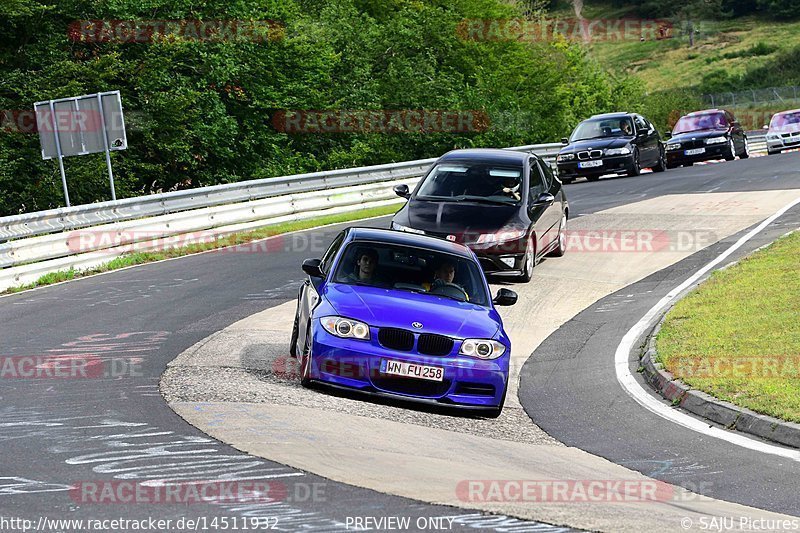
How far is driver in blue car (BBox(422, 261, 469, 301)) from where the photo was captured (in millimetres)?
11031

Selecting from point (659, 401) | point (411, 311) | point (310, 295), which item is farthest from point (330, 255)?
point (659, 401)

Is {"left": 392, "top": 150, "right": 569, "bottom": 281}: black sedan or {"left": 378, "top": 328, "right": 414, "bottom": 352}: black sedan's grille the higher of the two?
{"left": 392, "top": 150, "right": 569, "bottom": 281}: black sedan

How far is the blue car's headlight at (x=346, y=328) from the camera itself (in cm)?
984

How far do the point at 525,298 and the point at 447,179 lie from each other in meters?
2.38

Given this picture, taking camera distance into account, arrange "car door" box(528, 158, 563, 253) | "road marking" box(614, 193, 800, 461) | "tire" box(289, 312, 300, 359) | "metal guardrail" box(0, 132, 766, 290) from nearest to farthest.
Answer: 1. "road marking" box(614, 193, 800, 461)
2. "tire" box(289, 312, 300, 359)
3. "car door" box(528, 158, 563, 253)
4. "metal guardrail" box(0, 132, 766, 290)

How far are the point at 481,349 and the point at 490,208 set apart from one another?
714 cm

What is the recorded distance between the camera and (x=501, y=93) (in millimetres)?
50219

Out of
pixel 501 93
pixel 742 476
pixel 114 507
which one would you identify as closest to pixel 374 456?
pixel 114 507

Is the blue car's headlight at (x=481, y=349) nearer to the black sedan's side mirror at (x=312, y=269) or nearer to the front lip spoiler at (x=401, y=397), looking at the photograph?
the front lip spoiler at (x=401, y=397)

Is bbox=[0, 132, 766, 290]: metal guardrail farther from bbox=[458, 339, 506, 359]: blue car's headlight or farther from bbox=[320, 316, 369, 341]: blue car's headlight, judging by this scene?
A: bbox=[458, 339, 506, 359]: blue car's headlight

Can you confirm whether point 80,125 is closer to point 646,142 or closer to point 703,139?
point 646,142

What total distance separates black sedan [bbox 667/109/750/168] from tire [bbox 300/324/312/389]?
2963cm

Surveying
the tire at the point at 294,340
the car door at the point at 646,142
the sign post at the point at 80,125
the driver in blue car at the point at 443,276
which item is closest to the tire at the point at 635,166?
the car door at the point at 646,142

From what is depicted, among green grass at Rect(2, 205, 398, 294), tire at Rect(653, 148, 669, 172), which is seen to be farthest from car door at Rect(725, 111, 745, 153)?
green grass at Rect(2, 205, 398, 294)
